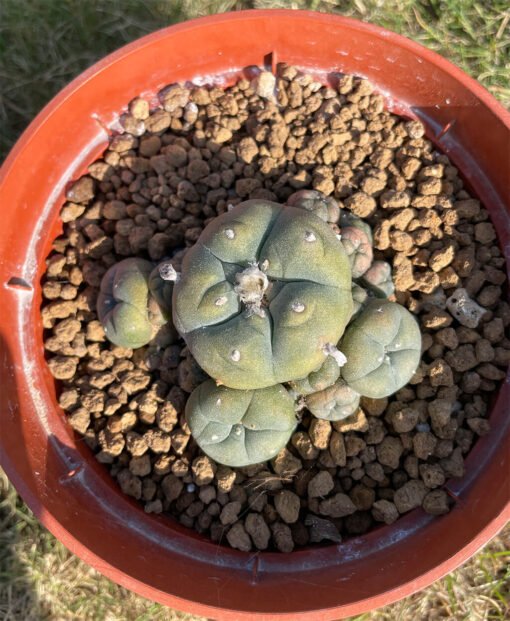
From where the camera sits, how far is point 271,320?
202 cm

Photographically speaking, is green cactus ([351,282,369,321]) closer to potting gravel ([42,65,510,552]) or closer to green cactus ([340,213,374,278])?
green cactus ([340,213,374,278])

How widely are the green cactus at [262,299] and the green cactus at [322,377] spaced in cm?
17

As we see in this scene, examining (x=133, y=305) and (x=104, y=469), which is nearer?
(x=133, y=305)

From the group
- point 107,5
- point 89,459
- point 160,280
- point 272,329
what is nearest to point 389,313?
point 272,329

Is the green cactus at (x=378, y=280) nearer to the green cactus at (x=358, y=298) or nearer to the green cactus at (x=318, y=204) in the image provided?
the green cactus at (x=358, y=298)

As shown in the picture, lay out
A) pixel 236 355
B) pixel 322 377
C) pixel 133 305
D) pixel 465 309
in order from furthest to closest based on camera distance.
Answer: pixel 465 309 < pixel 133 305 < pixel 322 377 < pixel 236 355

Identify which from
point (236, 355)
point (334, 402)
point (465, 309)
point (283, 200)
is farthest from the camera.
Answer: point (283, 200)

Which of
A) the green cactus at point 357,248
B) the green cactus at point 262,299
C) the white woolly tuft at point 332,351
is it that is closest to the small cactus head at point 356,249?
the green cactus at point 357,248

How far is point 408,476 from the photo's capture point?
2572 mm

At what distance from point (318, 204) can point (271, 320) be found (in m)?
0.75

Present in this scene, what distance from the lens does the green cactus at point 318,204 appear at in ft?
8.26

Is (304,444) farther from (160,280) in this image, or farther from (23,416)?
(23,416)

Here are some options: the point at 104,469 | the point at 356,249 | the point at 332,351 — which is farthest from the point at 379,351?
the point at 104,469

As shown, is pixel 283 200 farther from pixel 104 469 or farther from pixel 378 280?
pixel 104 469
